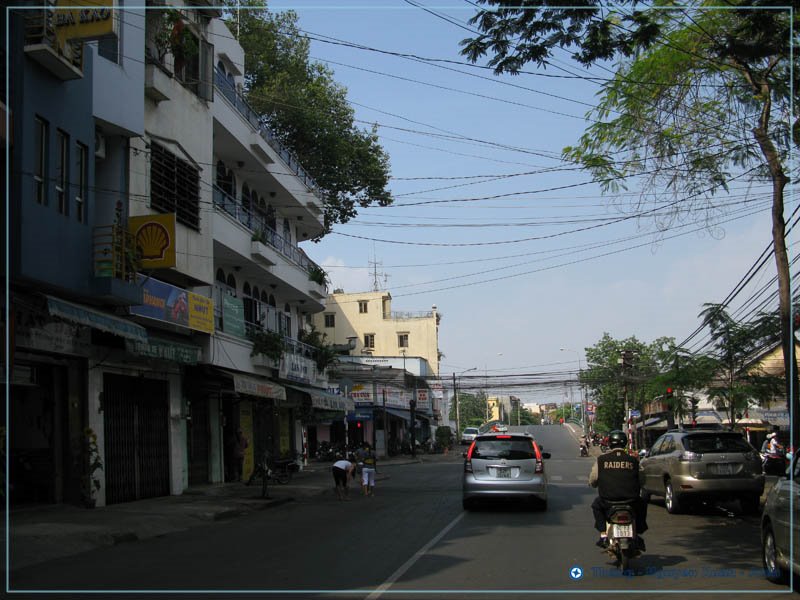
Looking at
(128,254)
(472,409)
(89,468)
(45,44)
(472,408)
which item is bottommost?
(472,409)

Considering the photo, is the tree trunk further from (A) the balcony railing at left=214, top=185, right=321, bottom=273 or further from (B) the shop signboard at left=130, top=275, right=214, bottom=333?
(A) the balcony railing at left=214, top=185, right=321, bottom=273

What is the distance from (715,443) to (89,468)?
1350cm

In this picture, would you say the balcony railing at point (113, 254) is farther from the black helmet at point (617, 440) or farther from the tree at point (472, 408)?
the tree at point (472, 408)

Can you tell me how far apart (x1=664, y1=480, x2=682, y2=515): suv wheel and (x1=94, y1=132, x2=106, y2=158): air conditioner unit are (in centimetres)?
1454

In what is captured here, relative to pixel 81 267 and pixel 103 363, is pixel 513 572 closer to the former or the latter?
pixel 81 267

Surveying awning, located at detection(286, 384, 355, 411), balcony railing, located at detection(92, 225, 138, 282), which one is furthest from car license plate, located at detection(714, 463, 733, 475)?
awning, located at detection(286, 384, 355, 411)

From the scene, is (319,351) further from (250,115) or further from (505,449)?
(505,449)

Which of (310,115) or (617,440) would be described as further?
(310,115)

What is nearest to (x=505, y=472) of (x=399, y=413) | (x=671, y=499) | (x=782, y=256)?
(x=671, y=499)

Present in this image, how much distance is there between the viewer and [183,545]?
1288 cm

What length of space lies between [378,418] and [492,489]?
44.8m

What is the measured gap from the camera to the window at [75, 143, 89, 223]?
16.8m

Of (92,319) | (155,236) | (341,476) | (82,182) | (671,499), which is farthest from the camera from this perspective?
(341,476)

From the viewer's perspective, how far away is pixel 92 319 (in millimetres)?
15242
